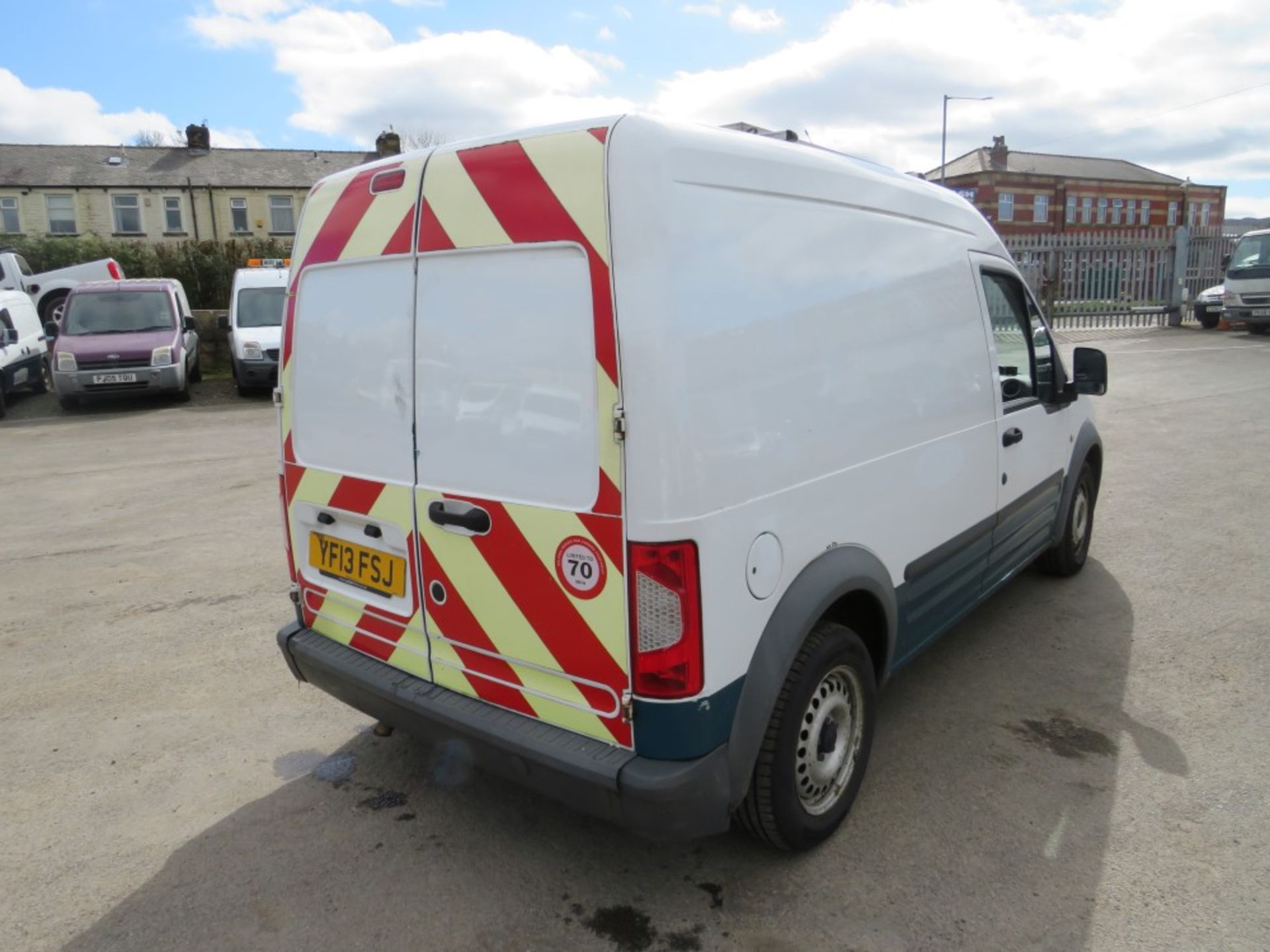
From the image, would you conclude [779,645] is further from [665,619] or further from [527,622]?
[527,622]

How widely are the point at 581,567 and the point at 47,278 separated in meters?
23.1

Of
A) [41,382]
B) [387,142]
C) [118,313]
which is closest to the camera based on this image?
[118,313]

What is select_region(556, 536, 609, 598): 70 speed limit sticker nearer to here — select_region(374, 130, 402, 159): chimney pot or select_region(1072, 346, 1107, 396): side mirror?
select_region(1072, 346, 1107, 396): side mirror

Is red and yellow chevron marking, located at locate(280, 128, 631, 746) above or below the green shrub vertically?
below

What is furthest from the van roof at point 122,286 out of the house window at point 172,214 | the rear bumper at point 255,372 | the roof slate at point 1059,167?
the roof slate at point 1059,167

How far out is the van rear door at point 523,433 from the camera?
229 centimetres

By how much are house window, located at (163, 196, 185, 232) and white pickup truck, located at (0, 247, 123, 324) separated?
21.6 metres

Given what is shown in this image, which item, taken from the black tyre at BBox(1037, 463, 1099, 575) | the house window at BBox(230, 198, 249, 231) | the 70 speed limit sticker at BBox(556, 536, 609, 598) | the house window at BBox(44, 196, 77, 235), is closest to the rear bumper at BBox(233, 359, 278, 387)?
the black tyre at BBox(1037, 463, 1099, 575)

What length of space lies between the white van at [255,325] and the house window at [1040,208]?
53317mm

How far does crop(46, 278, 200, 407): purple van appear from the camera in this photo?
13.4 m

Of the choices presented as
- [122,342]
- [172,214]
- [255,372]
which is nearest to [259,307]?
[255,372]

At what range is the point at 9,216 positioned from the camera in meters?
38.9

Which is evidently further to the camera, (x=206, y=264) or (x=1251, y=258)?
(x=206, y=264)

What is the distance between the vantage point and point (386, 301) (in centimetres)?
283
